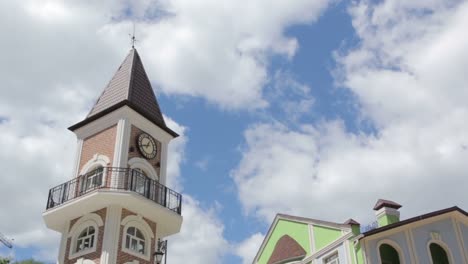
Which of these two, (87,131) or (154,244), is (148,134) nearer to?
(87,131)

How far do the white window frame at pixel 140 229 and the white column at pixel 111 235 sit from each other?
0.33 meters

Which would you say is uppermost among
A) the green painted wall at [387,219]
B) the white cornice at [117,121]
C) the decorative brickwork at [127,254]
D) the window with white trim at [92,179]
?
the white cornice at [117,121]

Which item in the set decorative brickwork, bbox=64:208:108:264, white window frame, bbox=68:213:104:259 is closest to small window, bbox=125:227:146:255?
decorative brickwork, bbox=64:208:108:264

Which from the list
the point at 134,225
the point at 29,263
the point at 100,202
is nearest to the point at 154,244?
the point at 134,225

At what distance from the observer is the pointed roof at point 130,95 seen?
25156 millimetres

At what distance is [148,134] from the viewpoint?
25.3 m

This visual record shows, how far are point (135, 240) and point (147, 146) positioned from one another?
14.9ft

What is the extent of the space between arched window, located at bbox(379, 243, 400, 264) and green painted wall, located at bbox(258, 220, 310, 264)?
3.56m

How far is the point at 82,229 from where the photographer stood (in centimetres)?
2269

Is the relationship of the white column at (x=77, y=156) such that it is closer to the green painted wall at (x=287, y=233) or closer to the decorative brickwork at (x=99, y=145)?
the decorative brickwork at (x=99, y=145)

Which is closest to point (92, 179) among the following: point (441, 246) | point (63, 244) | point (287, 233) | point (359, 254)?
point (63, 244)

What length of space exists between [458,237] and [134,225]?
13656mm

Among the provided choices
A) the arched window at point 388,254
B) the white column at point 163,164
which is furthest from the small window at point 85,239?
the arched window at point 388,254

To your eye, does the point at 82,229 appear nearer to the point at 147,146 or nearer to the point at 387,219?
the point at 147,146
